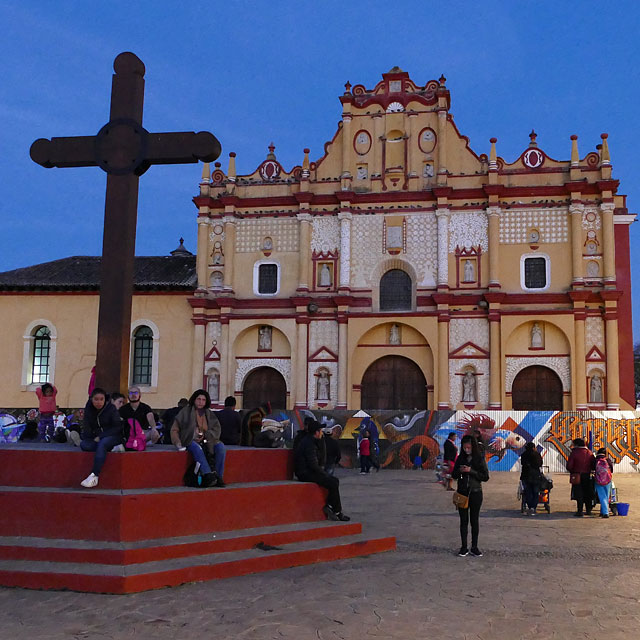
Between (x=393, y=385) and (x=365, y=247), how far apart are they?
575 centimetres

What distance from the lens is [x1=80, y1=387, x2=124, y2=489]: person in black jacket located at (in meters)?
8.80

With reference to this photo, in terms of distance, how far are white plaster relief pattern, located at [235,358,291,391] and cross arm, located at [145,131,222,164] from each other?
2156 cm

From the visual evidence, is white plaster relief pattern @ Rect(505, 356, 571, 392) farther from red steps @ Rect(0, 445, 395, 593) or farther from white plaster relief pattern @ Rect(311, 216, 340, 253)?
red steps @ Rect(0, 445, 395, 593)

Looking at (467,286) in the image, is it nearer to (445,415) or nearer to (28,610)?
(445,415)

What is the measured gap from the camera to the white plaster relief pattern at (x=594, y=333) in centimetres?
2923

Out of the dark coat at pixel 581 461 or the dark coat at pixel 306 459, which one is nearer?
the dark coat at pixel 306 459

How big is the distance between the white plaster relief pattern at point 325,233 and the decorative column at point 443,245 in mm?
4165

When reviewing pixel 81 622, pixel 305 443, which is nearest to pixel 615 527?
pixel 305 443

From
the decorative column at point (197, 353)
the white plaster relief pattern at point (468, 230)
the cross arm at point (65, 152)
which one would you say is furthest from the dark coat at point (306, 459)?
the white plaster relief pattern at point (468, 230)

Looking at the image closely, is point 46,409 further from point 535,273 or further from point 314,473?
point 535,273

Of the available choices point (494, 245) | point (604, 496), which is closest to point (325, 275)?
point (494, 245)

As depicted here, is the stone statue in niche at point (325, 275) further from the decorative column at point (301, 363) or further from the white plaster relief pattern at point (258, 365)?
the white plaster relief pattern at point (258, 365)

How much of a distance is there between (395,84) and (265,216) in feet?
25.8

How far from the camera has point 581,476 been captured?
49.7 feet
